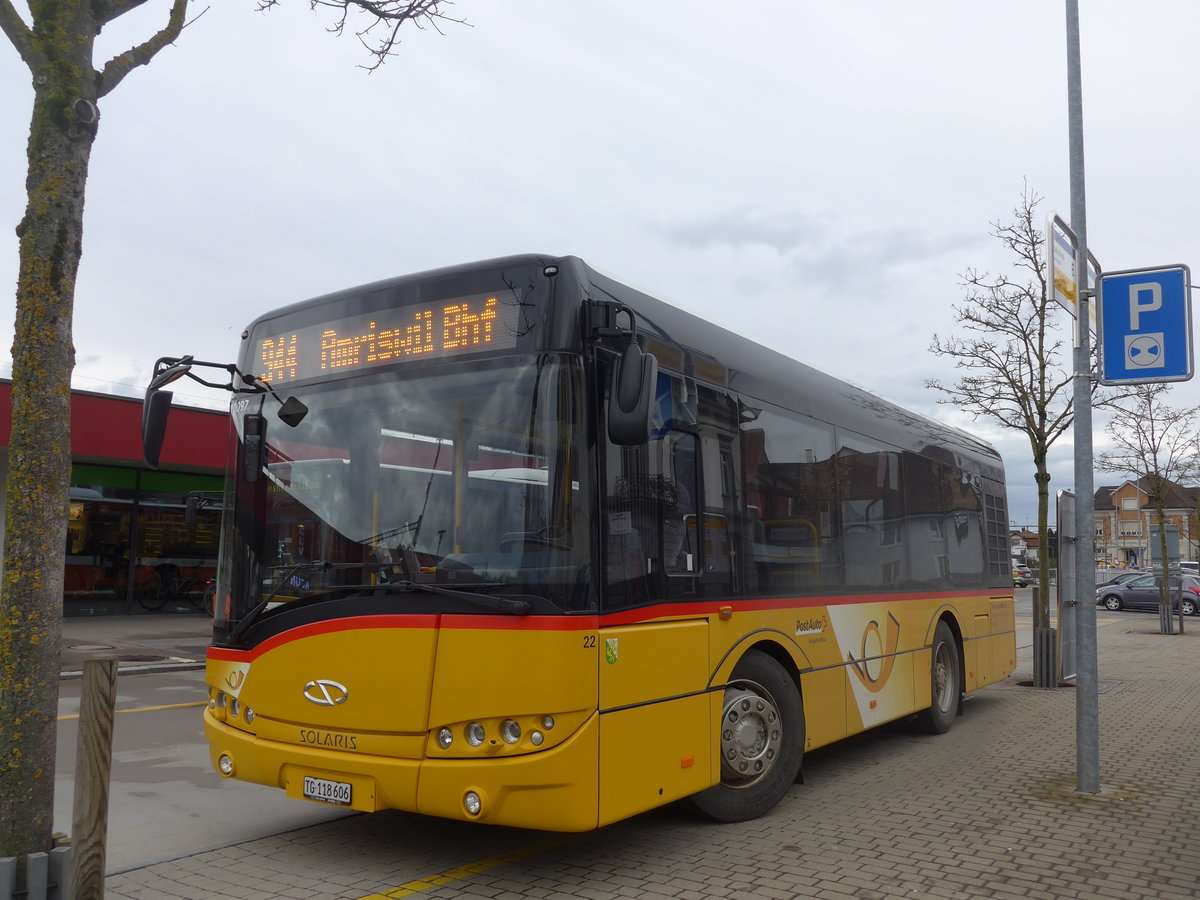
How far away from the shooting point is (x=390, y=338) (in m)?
5.58

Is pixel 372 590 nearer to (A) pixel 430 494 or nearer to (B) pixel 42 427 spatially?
(A) pixel 430 494

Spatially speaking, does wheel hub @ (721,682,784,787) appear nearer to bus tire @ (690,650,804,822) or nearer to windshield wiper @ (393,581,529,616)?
bus tire @ (690,650,804,822)

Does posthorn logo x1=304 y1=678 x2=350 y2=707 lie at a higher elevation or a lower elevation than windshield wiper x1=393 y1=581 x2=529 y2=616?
lower

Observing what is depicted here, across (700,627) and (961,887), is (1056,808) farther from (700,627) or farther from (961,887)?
(700,627)

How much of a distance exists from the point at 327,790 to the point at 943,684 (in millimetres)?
6900

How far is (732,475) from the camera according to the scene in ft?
21.1

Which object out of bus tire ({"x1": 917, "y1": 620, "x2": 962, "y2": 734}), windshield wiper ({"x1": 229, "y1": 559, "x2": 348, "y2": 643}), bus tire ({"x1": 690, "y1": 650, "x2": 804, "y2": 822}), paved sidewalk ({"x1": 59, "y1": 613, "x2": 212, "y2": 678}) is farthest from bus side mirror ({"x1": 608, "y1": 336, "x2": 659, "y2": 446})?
paved sidewalk ({"x1": 59, "y1": 613, "x2": 212, "y2": 678})

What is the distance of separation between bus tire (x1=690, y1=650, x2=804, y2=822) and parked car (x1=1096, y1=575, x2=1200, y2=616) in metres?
35.6

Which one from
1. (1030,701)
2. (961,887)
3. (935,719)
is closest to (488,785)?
(961,887)

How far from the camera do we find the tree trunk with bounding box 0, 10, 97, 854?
14.6 ft

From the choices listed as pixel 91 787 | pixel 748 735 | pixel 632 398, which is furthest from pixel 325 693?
pixel 748 735

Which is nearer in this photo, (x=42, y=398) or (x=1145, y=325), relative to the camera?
(x=42, y=398)

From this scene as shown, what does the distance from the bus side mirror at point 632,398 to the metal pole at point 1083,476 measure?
414 cm

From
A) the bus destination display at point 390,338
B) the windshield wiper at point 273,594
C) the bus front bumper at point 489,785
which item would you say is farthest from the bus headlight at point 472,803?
the bus destination display at point 390,338
